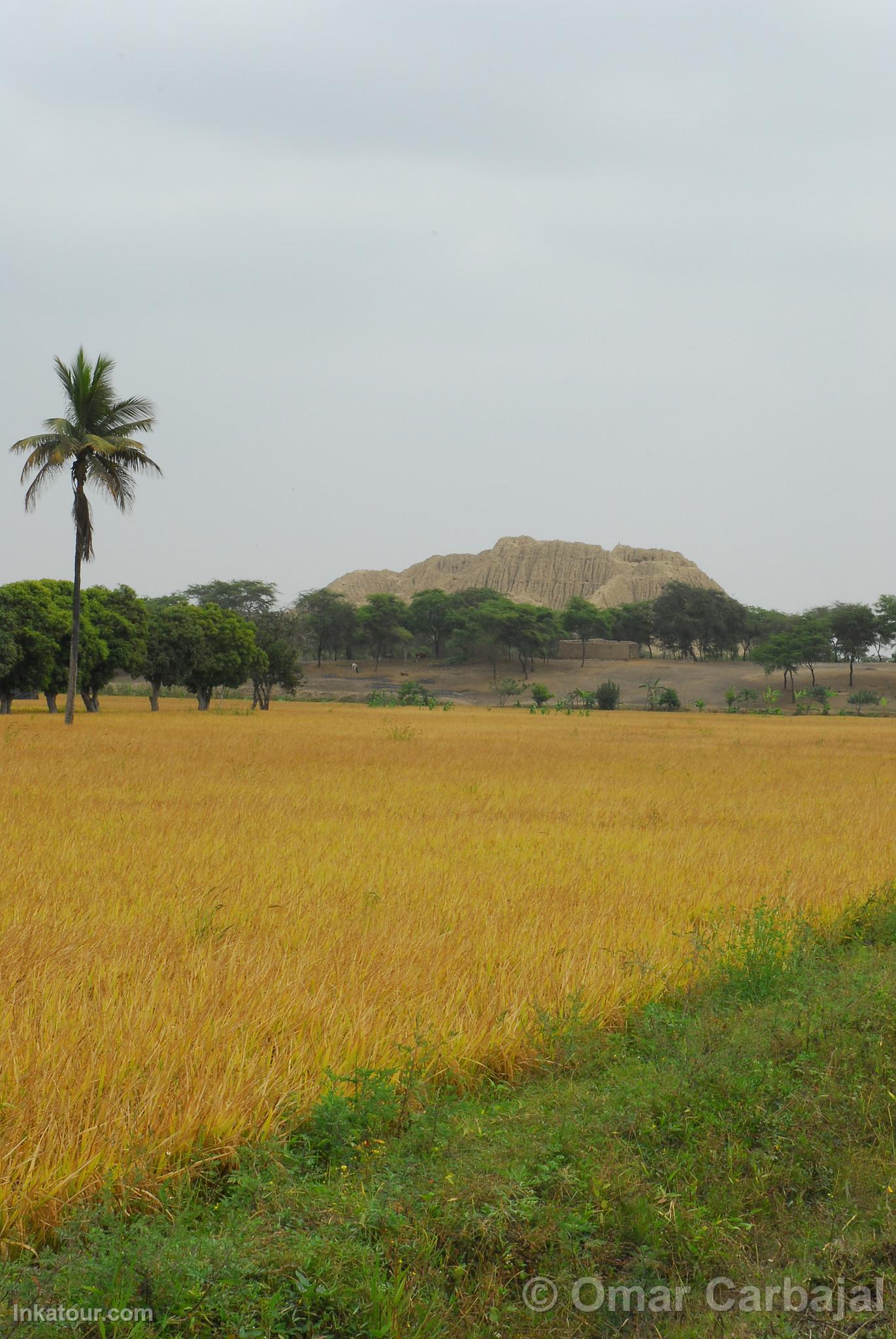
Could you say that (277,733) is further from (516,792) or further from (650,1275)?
(650,1275)

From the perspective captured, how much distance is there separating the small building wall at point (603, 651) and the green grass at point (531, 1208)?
406 feet

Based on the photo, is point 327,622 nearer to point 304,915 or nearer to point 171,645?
point 171,645

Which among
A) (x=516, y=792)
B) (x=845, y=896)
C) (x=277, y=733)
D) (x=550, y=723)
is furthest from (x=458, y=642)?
(x=845, y=896)

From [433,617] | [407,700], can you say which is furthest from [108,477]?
[433,617]

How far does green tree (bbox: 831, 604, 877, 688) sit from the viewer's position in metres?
101

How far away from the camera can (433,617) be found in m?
128

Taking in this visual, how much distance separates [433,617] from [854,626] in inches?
2147

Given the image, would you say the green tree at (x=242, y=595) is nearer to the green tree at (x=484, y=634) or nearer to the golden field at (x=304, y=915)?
the green tree at (x=484, y=634)

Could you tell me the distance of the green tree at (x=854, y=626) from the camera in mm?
101188

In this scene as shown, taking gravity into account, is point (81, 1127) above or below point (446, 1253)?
above

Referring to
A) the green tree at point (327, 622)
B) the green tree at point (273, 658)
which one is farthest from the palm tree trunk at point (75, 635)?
the green tree at point (327, 622)

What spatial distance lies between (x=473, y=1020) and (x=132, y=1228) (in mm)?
2229

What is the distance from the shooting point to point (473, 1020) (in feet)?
16.5

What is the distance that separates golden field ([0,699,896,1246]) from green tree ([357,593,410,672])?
102 metres
